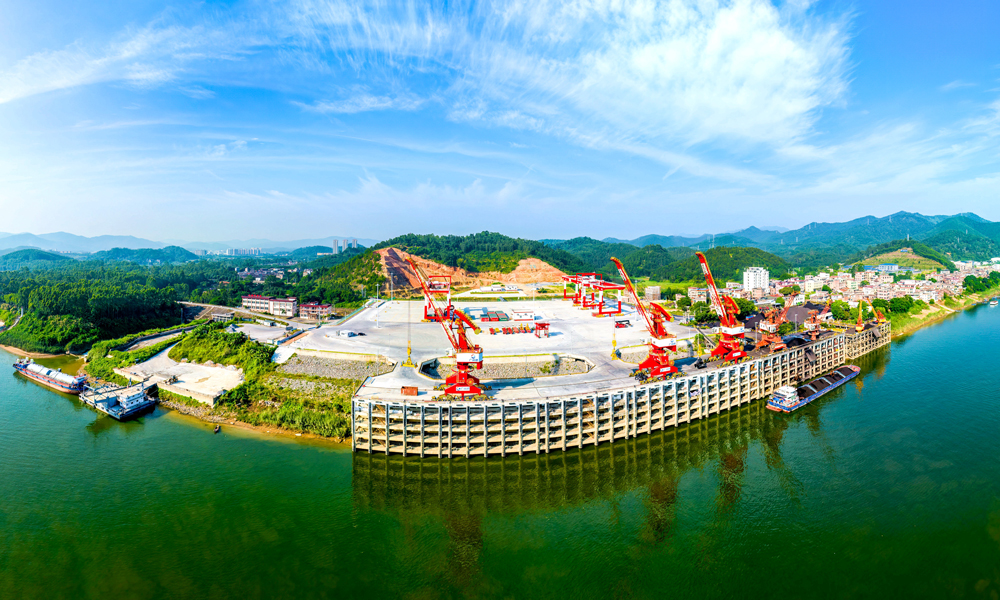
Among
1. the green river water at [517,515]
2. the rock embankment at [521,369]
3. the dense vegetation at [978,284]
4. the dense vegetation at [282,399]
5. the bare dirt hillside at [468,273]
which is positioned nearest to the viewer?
the green river water at [517,515]

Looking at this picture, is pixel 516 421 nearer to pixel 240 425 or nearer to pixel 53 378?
pixel 240 425

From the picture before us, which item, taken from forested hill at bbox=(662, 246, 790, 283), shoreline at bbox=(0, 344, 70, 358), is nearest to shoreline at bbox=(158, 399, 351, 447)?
shoreline at bbox=(0, 344, 70, 358)

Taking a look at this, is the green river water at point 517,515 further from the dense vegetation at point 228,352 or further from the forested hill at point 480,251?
the forested hill at point 480,251

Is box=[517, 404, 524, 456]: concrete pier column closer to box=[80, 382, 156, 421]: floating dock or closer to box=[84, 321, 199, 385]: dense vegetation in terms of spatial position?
Answer: box=[80, 382, 156, 421]: floating dock

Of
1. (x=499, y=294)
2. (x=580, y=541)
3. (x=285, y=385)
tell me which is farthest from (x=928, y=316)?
(x=285, y=385)

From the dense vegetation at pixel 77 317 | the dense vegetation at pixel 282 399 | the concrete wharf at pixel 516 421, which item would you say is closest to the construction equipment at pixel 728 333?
the concrete wharf at pixel 516 421

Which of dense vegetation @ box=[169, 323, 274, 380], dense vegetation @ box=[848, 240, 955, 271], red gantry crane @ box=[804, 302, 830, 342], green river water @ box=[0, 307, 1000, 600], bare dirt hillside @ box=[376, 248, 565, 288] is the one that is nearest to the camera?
green river water @ box=[0, 307, 1000, 600]

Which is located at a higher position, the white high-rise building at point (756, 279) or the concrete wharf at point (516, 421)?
the white high-rise building at point (756, 279)
